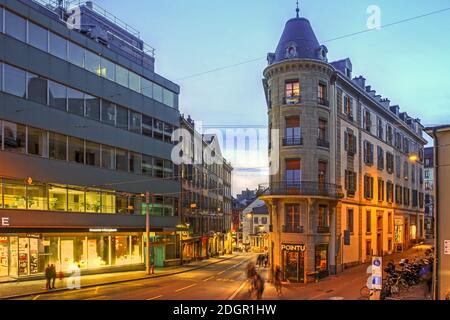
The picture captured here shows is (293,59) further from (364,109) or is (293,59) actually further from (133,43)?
(133,43)

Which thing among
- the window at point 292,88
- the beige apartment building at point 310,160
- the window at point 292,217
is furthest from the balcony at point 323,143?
the window at point 292,217

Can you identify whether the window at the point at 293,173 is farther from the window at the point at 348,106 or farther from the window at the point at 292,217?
the window at the point at 348,106

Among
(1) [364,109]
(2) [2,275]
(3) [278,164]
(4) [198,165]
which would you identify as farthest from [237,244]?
(2) [2,275]

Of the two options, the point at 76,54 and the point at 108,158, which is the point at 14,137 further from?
the point at 108,158

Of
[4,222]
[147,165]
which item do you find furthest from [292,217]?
[4,222]

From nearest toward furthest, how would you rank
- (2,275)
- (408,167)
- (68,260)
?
1. (2,275)
2. (68,260)
3. (408,167)

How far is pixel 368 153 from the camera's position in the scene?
41.3 meters

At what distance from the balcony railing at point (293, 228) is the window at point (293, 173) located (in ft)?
9.29

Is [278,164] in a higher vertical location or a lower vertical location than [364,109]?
lower

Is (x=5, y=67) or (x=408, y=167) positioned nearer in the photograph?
(x=5, y=67)

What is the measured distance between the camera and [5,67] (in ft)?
85.6

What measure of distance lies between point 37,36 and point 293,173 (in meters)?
18.9

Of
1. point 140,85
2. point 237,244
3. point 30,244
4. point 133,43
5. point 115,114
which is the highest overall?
point 133,43

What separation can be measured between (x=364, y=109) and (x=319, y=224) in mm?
14127
